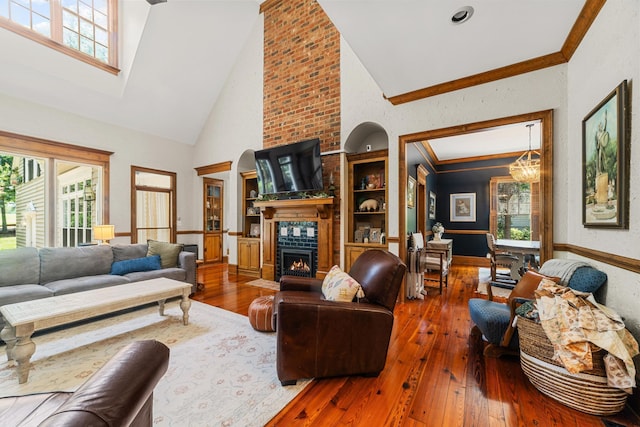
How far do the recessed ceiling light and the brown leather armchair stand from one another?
6.91 feet

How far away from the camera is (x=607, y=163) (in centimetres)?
181

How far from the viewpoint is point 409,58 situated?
2695 millimetres

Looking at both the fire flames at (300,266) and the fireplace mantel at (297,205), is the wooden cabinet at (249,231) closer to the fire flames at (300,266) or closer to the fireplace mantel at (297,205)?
the fireplace mantel at (297,205)

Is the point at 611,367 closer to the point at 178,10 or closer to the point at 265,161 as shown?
the point at 265,161

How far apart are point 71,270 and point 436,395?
14.0ft

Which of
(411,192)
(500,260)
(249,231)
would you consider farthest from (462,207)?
(249,231)

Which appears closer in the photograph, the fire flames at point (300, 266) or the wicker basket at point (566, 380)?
the wicker basket at point (566, 380)

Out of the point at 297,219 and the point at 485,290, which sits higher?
the point at 297,219

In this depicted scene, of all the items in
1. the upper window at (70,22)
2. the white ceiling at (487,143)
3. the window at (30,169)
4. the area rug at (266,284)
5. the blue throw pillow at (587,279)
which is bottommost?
the area rug at (266,284)

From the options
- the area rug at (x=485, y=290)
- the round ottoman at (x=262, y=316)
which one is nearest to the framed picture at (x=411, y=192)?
the area rug at (x=485, y=290)

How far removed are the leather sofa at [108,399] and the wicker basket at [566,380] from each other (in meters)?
2.27

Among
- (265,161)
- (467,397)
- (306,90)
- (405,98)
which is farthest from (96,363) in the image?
(306,90)

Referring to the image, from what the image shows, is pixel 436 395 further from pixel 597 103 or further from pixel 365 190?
pixel 365 190

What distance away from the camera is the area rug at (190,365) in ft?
5.29
